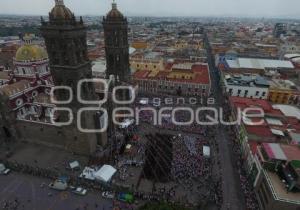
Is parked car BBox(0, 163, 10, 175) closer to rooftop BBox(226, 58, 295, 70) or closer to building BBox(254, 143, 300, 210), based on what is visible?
building BBox(254, 143, 300, 210)

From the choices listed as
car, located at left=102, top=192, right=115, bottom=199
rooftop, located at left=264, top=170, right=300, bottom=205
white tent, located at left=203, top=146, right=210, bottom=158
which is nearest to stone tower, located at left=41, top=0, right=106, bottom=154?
car, located at left=102, top=192, right=115, bottom=199

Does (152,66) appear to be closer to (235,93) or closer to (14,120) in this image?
(235,93)

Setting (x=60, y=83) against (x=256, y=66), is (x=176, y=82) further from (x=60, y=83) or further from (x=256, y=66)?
(x=60, y=83)

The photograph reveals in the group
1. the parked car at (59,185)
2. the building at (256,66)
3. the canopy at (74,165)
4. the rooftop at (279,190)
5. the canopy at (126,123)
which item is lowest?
the parked car at (59,185)

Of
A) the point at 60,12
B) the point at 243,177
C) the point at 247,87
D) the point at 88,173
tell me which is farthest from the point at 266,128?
the point at 60,12

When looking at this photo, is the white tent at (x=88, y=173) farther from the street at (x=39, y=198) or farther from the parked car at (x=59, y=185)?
the parked car at (x=59, y=185)

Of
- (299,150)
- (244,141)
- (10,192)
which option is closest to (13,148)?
(10,192)

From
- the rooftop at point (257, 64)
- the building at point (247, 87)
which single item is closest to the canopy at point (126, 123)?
the building at point (247, 87)
